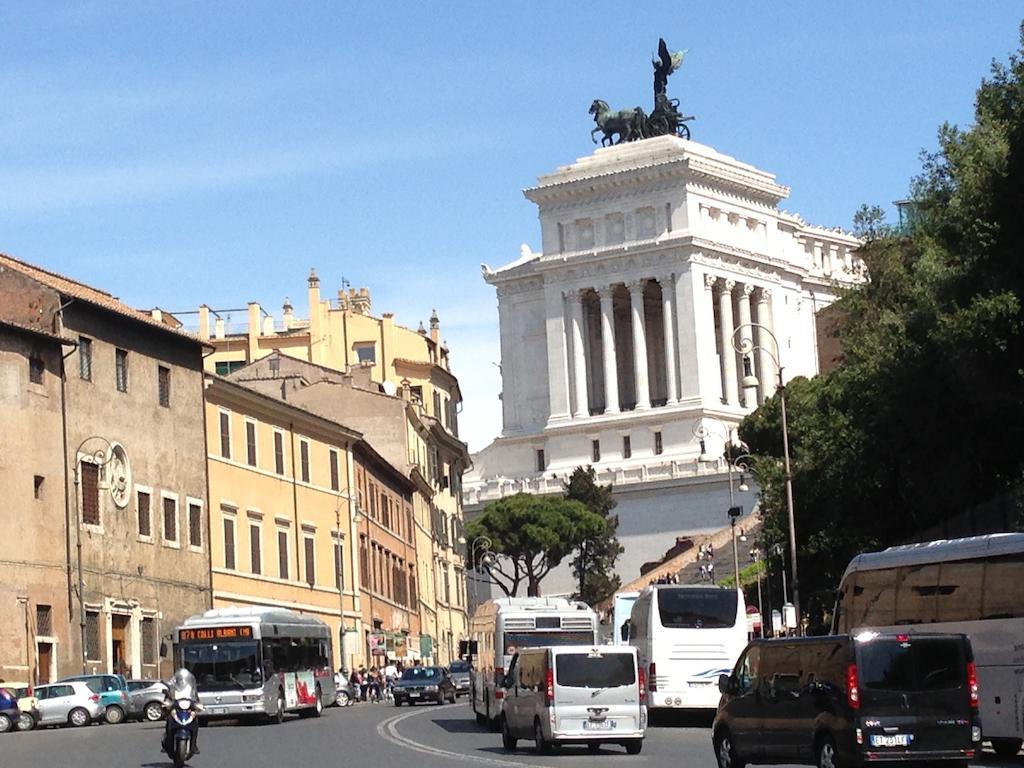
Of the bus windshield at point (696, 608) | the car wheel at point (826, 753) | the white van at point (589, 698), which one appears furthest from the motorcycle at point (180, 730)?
the bus windshield at point (696, 608)

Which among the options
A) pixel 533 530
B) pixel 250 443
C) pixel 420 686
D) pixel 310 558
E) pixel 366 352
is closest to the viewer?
pixel 420 686

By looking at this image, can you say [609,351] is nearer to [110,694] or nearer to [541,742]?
[110,694]

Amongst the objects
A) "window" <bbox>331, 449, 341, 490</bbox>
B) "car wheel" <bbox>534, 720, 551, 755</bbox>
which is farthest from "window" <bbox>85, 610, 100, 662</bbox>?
"car wheel" <bbox>534, 720, 551, 755</bbox>

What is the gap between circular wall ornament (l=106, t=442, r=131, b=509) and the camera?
6394 cm

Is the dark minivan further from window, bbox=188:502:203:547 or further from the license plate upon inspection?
window, bbox=188:502:203:547

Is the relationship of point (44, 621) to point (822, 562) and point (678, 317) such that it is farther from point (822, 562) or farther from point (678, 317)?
point (678, 317)

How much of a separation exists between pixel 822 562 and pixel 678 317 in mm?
76537

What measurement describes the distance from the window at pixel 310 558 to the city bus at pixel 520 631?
103ft

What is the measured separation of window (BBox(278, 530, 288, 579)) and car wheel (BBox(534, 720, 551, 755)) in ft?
133

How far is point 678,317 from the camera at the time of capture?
145 meters

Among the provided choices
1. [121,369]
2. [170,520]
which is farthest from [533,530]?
[121,369]

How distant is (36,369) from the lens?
198ft

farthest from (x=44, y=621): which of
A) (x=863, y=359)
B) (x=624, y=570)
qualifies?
(x=624, y=570)

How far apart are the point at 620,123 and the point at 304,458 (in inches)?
3052
